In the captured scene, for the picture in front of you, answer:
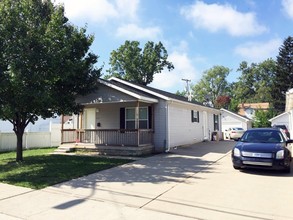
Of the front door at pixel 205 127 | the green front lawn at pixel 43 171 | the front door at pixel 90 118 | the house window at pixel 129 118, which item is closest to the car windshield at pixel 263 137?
the green front lawn at pixel 43 171

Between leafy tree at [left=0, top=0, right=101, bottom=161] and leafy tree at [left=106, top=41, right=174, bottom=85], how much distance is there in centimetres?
3251

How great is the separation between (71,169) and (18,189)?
268cm

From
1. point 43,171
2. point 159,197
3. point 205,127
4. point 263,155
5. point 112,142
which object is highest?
point 205,127

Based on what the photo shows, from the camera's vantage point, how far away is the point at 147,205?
5.97 m

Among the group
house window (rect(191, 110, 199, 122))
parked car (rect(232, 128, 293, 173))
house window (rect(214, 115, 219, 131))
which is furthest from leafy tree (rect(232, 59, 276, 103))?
parked car (rect(232, 128, 293, 173))

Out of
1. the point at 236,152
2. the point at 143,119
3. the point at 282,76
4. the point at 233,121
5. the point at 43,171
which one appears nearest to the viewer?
the point at 236,152

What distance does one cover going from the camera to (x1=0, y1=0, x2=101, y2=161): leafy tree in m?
9.69

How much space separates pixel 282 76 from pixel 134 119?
45.4 m

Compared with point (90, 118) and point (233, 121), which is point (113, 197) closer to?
point (90, 118)

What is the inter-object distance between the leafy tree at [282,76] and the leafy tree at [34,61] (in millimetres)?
48633

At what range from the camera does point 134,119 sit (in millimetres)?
16250

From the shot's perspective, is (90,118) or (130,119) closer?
(130,119)

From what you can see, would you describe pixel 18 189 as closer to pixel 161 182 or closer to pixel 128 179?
pixel 128 179

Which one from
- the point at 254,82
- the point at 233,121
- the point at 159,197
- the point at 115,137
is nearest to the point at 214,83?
the point at 254,82
